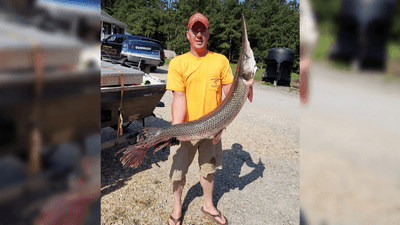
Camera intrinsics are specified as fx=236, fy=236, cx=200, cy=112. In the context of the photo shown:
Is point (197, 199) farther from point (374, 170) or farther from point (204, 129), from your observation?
point (374, 170)

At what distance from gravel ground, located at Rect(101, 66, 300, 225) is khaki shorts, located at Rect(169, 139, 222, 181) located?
2.71ft

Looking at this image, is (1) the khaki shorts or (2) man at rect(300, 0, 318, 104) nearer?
(2) man at rect(300, 0, 318, 104)

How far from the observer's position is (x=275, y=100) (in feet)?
39.3

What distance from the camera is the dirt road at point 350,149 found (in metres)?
0.35

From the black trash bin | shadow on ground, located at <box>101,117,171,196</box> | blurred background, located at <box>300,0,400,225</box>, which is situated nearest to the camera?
blurred background, located at <box>300,0,400,225</box>

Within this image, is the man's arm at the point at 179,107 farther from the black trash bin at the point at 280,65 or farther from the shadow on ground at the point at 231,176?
the black trash bin at the point at 280,65

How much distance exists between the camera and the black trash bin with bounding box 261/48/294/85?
16.5 metres

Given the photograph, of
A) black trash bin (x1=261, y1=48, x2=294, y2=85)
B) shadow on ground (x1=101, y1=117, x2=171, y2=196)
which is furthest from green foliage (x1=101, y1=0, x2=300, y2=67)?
shadow on ground (x1=101, y1=117, x2=171, y2=196)

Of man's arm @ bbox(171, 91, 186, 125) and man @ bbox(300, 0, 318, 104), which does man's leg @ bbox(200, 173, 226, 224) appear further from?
man @ bbox(300, 0, 318, 104)

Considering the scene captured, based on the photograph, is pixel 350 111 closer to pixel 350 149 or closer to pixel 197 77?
pixel 350 149

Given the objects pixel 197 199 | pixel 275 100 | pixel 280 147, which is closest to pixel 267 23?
pixel 275 100

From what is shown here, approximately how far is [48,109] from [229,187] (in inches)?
163

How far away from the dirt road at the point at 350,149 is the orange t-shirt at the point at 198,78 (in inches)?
Result: 90.9

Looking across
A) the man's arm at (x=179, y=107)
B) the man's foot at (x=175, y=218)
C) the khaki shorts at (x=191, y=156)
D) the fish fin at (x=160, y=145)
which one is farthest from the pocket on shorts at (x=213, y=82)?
the man's foot at (x=175, y=218)
